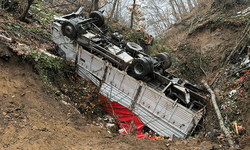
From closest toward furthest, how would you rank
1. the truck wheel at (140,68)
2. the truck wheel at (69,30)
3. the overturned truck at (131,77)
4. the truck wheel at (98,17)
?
1. the overturned truck at (131,77)
2. the truck wheel at (140,68)
3. the truck wheel at (69,30)
4. the truck wheel at (98,17)

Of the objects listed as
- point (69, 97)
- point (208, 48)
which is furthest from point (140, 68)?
point (208, 48)

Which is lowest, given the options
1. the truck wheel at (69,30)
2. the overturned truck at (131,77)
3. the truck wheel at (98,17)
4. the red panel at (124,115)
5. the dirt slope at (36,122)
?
the red panel at (124,115)

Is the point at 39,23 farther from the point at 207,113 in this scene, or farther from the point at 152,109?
the point at 207,113

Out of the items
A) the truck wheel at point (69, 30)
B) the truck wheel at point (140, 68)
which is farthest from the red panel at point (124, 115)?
the truck wheel at point (69, 30)

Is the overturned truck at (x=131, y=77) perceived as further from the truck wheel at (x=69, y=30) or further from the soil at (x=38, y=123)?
the soil at (x=38, y=123)

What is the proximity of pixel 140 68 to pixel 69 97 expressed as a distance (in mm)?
3133

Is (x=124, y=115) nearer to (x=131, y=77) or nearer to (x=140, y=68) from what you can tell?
(x=131, y=77)

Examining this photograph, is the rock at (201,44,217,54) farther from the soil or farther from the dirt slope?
the dirt slope

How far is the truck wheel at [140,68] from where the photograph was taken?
608 cm

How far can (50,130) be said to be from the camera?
13.2 ft

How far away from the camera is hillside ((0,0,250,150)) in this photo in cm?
371

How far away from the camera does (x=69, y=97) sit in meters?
6.62

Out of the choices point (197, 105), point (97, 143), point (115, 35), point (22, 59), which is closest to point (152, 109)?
point (197, 105)

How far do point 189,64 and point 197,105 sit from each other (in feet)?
15.1
